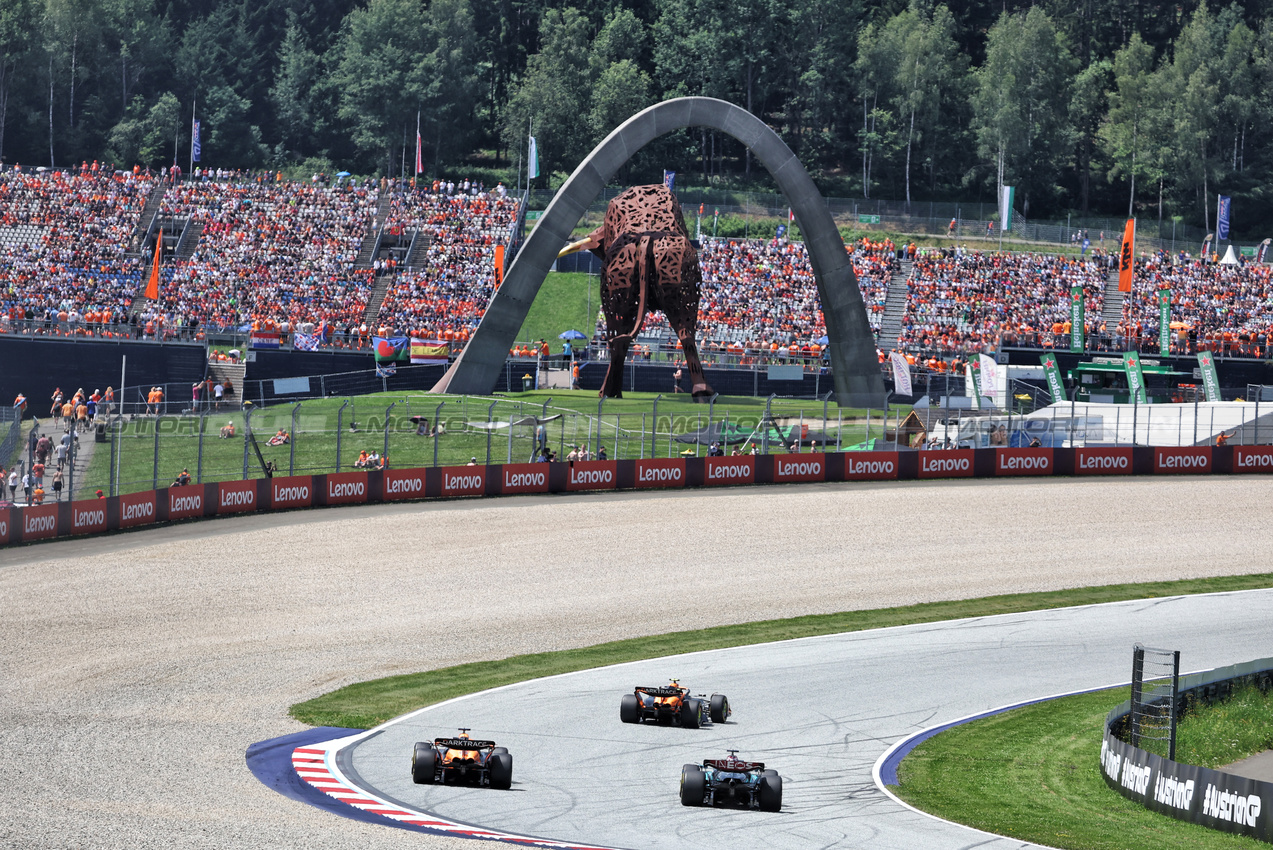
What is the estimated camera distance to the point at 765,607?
29.7 metres

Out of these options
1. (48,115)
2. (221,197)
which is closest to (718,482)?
(221,197)

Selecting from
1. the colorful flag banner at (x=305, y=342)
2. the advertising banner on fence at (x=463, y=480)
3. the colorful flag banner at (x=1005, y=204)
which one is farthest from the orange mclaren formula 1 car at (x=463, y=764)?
the colorful flag banner at (x=1005, y=204)

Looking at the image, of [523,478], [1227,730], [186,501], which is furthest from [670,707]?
[523,478]

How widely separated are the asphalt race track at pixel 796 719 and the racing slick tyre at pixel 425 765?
0.41 ft

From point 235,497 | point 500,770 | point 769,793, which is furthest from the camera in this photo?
point 235,497

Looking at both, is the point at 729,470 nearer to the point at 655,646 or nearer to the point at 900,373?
the point at 900,373

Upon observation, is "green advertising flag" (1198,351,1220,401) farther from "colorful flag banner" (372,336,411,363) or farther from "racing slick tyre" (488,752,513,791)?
"racing slick tyre" (488,752,513,791)

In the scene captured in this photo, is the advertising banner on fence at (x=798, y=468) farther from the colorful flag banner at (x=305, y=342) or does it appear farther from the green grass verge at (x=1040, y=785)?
the colorful flag banner at (x=305, y=342)

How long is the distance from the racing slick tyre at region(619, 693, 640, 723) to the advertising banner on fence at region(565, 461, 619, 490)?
19.3m

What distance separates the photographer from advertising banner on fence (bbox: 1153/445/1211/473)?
1780 inches

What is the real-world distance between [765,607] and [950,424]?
18.7m

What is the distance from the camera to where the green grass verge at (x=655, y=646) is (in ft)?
72.0

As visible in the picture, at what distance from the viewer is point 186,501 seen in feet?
115

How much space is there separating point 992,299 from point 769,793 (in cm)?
5746
